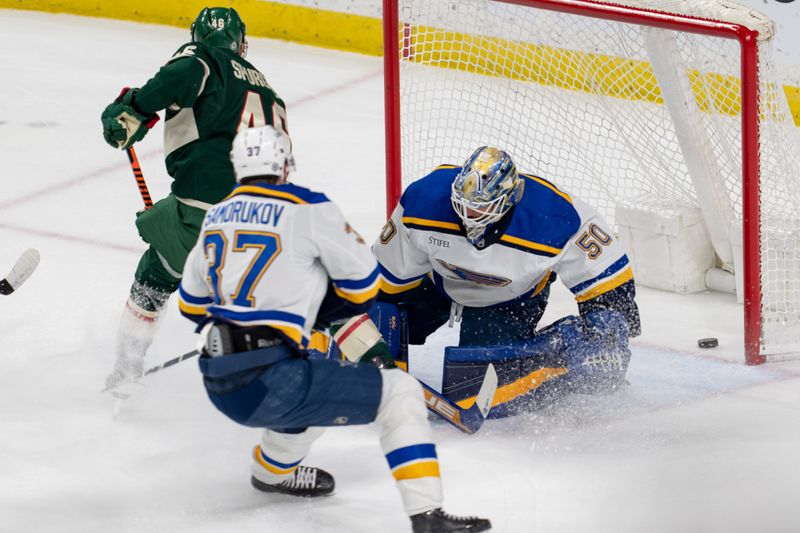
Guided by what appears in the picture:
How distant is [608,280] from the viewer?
3910 mm

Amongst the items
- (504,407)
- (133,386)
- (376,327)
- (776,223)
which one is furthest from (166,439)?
(776,223)

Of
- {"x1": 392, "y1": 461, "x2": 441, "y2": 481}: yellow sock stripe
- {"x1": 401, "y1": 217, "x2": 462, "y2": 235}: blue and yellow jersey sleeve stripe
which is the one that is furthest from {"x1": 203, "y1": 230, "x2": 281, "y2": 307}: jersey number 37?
{"x1": 401, "y1": 217, "x2": 462, "y2": 235}: blue and yellow jersey sleeve stripe

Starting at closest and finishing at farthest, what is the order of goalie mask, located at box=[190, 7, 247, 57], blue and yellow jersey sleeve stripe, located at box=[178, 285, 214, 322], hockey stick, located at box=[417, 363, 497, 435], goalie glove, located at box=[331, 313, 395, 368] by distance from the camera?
blue and yellow jersey sleeve stripe, located at box=[178, 285, 214, 322] < goalie glove, located at box=[331, 313, 395, 368] < hockey stick, located at box=[417, 363, 497, 435] < goalie mask, located at box=[190, 7, 247, 57]

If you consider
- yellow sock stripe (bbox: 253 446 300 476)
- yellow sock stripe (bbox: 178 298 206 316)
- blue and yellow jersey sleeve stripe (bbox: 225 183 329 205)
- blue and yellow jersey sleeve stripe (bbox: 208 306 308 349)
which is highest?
blue and yellow jersey sleeve stripe (bbox: 225 183 329 205)

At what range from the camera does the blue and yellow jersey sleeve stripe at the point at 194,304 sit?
3.30 m

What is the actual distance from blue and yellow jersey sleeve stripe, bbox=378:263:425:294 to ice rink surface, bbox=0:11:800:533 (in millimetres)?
297

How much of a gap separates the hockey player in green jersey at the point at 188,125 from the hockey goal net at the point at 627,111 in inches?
32.9

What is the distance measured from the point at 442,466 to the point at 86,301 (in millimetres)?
1652

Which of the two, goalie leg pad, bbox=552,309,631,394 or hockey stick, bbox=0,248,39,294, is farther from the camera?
hockey stick, bbox=0,248,39,294

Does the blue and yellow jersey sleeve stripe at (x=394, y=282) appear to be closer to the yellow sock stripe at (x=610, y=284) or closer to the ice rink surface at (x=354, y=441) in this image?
the ice rink surface at (x=354, y=441)

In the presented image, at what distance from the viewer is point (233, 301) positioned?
3.13 metres

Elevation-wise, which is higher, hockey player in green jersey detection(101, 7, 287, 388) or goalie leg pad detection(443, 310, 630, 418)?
hockey player in green jersey detection(101, 7, 287, 388)

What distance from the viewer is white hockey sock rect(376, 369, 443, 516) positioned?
3.10 m

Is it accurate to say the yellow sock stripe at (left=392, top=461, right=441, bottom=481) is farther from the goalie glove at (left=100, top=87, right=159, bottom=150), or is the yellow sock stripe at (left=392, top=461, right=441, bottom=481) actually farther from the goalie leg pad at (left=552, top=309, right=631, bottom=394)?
the goalie glove at (left=100, top=87, right=159, bottom=150)
